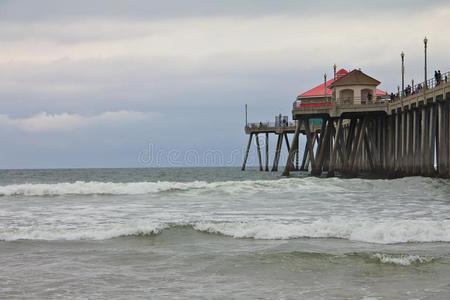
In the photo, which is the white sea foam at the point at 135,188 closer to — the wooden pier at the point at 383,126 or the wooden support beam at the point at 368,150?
the wooden pier at the point at 383,126

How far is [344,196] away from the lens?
30.0 meters

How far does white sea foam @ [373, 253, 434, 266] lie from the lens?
495 inches

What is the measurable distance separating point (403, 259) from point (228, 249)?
3765mm

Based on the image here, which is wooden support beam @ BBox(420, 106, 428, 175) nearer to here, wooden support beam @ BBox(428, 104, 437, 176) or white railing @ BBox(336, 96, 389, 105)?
wooden support beam @ BBox(428, 104, 437, 176)

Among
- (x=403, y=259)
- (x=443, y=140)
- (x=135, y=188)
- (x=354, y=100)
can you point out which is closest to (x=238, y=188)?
(x=135, y=188)

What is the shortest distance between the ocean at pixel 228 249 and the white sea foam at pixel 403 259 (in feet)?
0.06

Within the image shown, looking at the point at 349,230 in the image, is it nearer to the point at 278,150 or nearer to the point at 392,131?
the point at 392,131

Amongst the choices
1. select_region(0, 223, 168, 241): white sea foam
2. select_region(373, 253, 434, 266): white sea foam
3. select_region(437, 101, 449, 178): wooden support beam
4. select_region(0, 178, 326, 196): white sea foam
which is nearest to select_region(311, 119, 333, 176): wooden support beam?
select_region(0, 178, 326, 196): white sea foam

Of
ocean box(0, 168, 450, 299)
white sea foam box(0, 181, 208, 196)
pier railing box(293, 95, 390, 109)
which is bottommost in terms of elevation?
ocean box(0, 168, 450, 299)

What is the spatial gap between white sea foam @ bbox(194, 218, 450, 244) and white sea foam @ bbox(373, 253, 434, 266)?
2646 mm

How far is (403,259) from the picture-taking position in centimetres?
1273

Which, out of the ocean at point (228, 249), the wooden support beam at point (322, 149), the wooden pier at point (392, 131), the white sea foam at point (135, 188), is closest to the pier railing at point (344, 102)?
the wooden pier at point (392, 131)

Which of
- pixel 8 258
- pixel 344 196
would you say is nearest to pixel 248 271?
pixel 8 258

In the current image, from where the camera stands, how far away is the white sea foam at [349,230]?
52.4 ft
